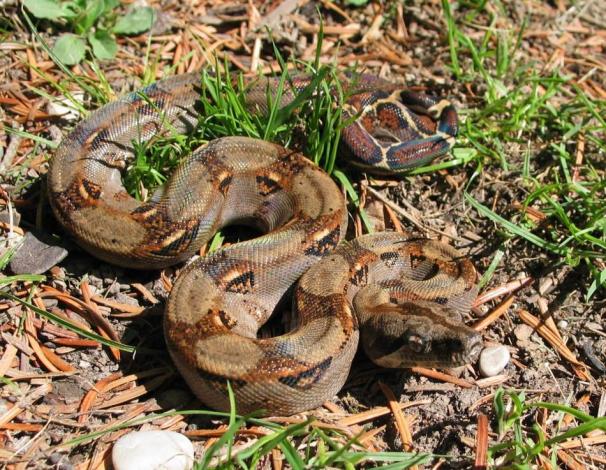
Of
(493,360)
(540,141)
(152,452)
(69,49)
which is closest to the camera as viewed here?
(152,452)

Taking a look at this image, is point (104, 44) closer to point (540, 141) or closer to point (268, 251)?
point (268, 251)

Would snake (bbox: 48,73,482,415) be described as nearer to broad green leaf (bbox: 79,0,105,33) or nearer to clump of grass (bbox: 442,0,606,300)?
clump of grass (bbox: 442,0,606,300)

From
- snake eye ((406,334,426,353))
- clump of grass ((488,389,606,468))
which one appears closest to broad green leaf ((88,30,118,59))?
snake eye ((406,334,426,353))

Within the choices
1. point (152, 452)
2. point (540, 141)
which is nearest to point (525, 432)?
point (152, 452)

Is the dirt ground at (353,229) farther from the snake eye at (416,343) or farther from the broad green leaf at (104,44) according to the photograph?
the snake eye at (416,343)

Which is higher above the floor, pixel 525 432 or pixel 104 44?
pixel 104 44

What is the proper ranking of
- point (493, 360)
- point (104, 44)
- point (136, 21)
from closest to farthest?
→ point (493, 360), point (104, 44), point (136, 21)

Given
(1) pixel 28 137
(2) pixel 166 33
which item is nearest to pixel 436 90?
(2) pixel 166 33
